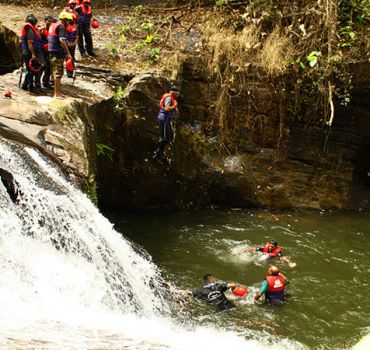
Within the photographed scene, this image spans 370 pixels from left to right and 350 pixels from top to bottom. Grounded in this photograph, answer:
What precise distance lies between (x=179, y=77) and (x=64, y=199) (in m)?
6.63

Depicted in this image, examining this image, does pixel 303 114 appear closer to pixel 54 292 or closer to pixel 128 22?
pixel 128 22

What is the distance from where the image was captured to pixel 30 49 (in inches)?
375

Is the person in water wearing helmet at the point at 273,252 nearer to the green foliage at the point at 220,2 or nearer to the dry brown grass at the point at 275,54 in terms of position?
the dry brown grass at the point at 275,54

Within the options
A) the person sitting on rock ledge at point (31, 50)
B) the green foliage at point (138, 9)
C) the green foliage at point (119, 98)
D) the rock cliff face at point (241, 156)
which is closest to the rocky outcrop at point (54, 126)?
the person sitting on rock ledge at point (31, 50)

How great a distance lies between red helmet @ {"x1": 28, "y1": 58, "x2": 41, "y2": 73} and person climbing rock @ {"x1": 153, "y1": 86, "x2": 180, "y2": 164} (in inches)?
124

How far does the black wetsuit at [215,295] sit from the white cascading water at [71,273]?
31.5 inches

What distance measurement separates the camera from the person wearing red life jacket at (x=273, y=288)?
9219mm

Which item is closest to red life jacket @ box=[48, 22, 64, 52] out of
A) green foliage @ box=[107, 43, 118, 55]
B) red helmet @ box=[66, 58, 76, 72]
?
red helmet @ box=[66, 58, 76, 72]

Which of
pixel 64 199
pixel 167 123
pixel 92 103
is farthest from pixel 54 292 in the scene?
pixel 167 123

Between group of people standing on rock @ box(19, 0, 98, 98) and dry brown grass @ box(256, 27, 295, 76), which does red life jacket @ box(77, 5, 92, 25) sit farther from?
dry brown grass @ box(256, 27, 295, 76)

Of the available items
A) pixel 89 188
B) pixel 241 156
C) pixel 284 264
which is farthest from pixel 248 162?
pixel 89 188

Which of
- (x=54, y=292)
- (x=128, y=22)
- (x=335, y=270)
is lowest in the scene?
(x=335, y=270)

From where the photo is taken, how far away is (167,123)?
1206cm

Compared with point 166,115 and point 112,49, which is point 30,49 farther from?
point 112,49
